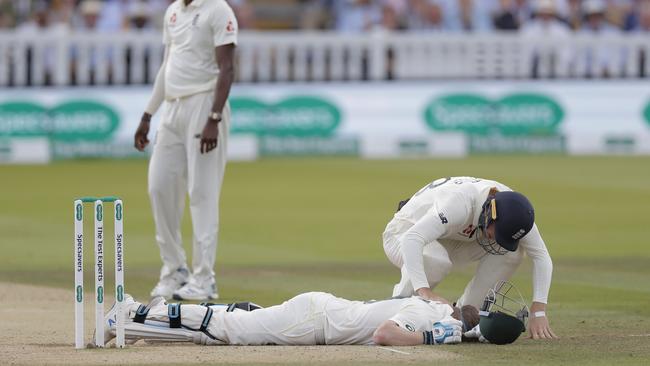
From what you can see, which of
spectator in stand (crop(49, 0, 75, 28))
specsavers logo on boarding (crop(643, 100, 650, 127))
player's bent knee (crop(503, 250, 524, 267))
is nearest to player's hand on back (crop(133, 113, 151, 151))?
player's bent knee (crop(503, 250, 524, 267))

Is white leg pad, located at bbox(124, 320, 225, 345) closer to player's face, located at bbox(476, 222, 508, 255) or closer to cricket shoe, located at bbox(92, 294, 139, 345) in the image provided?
cricket shoe, located at bbox(92, 294, 139, 345)

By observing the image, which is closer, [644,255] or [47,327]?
[47,327]

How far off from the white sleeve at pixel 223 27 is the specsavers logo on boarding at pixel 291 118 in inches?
530

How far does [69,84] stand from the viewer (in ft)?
77.8

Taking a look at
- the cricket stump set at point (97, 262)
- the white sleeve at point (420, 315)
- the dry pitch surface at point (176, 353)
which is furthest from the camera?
the white sleeve at point (420, 315)

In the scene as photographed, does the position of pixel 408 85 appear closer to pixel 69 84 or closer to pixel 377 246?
pixel 69 84

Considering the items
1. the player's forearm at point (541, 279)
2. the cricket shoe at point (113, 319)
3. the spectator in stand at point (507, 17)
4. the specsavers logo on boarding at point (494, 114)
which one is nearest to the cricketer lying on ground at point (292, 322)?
the cricket shoe at point (113, 319)

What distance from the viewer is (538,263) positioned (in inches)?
314

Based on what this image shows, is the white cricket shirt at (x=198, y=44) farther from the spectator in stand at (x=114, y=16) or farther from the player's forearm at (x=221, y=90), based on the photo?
the spectator in stand at (x=114, y=16)

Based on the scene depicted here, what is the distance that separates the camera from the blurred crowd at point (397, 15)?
82.7ft

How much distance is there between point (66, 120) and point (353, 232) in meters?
9.64

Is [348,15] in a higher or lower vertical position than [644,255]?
higher

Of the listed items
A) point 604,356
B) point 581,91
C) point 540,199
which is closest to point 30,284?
point 604,356

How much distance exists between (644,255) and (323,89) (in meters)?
12.2
